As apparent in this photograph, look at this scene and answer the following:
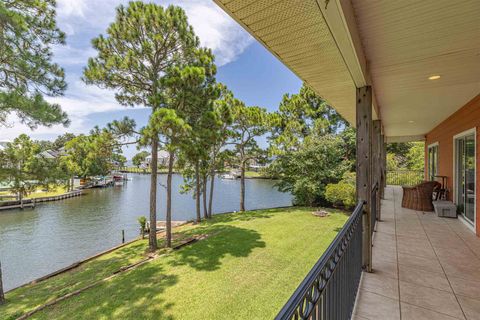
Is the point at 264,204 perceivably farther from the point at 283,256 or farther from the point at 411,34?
the point at 411,34

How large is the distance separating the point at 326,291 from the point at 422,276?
2.27 metres

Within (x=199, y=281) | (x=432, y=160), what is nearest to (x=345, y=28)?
(x=199, y=281)

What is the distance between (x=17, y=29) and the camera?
465 cm

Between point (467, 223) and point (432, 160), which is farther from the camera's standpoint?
point (432, 160)

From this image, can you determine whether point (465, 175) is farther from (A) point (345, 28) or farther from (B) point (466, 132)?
(A) point (345, 28)

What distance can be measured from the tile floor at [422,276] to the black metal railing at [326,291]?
1.69 feet

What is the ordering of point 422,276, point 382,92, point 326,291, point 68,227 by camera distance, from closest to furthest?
point 326,291 → point 422,276 → point 382,92 → point 68,227

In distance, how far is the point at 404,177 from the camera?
43.6 feet

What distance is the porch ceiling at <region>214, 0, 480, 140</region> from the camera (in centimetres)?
168

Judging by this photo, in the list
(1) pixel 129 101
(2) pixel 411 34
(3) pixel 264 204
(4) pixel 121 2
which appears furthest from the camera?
(3) pixel 264 204

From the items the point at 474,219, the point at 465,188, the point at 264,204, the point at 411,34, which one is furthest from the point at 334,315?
the point at 264,204

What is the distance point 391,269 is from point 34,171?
828 cm

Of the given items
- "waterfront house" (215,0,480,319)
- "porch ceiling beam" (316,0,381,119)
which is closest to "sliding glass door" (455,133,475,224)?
"waterfront house" (215,0,480,319)

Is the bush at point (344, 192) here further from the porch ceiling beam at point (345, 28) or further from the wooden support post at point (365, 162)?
the porch ceiling beam at point (345, 28)
